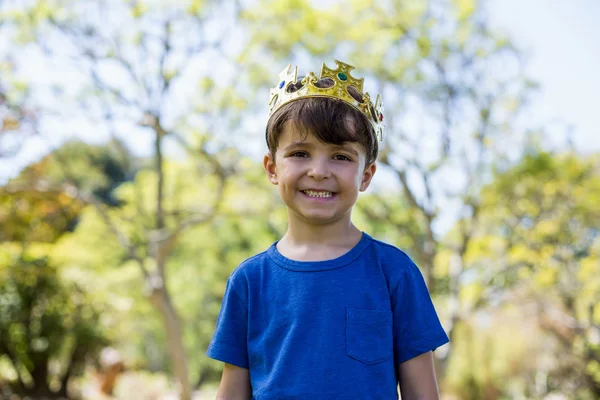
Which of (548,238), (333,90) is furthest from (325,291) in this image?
(548,238)

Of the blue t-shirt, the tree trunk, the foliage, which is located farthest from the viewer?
the foliage

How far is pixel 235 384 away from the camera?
1.58 metres

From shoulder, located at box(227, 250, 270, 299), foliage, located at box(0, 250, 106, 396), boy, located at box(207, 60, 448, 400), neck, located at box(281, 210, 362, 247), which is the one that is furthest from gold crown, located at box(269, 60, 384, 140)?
foliage, located at box(0, 250, 106, 396)

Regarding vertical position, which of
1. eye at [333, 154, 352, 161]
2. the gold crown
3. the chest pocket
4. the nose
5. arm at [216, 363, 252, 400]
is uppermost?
the gold crown

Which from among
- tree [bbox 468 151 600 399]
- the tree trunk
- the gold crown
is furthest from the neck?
tree [bbox 468 151 600 399]

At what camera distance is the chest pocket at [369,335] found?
4.76 feet

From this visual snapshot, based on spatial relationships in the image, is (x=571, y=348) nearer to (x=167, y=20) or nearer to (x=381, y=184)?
(x=381, y=184)

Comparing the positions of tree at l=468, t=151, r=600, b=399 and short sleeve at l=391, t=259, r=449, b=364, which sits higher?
tree at l=468, t=151, r=600, b=399

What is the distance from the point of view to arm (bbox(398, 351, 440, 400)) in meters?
1.48

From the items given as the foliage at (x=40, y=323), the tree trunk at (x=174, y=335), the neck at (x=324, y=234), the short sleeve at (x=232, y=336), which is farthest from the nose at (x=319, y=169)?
the foliage at (x=40, y=323)

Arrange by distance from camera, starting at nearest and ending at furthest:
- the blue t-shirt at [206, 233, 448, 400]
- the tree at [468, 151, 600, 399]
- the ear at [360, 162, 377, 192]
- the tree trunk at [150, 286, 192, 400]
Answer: the blue t-shirt at [206, 233, 448, 400]
the ear at [360, 162, 377, 192]
the tree trunk at [150, 286, 192, 400]
the tree at [468, 151, 600, 399]

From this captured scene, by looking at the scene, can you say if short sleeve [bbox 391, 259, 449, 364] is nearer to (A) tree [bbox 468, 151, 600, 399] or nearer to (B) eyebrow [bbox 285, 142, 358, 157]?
(B) eyebrow [bbox 285, 142, 358, 157]

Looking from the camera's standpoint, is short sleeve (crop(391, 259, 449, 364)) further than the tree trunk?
No

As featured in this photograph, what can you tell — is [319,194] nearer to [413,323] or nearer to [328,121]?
[328,121]
